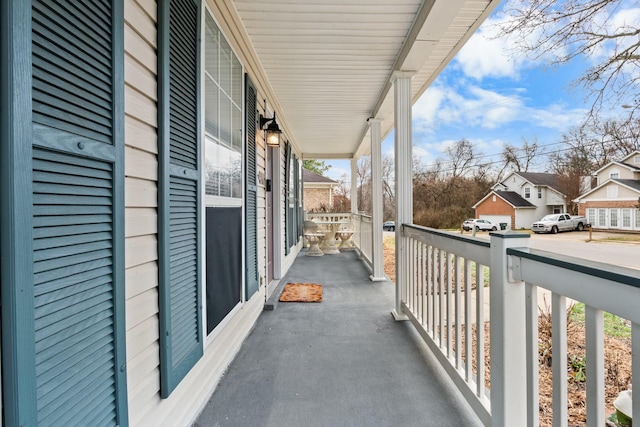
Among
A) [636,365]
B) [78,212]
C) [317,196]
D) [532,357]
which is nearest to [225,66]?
[78,212]

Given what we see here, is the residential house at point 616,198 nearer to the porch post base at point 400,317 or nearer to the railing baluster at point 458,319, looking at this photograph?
the railing baluster at point 458,319

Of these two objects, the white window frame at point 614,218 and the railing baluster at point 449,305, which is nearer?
the white window frame at point 614,218

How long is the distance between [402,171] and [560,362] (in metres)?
2.35

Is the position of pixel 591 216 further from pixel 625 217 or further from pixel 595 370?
pixel 595 370

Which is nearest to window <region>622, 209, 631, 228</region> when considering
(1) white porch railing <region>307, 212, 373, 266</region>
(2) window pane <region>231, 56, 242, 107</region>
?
(2) window pane <region>231, 56, 242, 107</region>

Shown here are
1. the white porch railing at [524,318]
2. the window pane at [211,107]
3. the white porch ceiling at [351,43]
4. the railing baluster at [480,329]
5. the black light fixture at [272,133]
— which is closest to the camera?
the white porch railing at [524,318]

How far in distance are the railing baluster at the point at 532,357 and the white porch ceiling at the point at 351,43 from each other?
1.83 meters

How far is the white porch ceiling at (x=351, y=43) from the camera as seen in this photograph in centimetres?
231

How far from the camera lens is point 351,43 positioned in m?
2.83

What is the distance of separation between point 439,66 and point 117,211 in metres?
3.37

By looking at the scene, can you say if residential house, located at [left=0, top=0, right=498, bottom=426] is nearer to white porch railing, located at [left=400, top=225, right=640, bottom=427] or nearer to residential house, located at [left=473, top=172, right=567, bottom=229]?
residential house, located at [left=473, top=172, right=567, bottom=229]

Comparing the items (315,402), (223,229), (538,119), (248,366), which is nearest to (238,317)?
(248,366)

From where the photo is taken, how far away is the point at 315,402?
187 centimetres

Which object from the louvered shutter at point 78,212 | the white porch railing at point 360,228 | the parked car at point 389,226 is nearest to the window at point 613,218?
the louvered shutter at point 78,212
